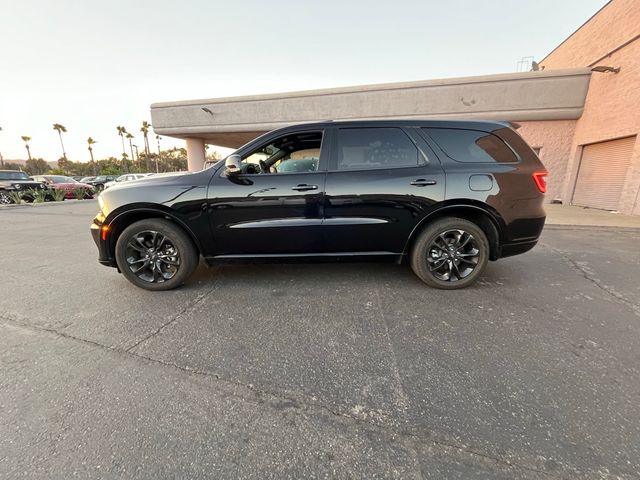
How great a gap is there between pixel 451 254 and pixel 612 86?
10.3 meters

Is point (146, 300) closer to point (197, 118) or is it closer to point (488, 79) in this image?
point (488, 79)

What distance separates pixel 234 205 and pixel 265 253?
0.64 m

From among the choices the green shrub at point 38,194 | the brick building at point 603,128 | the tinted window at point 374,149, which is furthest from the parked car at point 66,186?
the brick building at point 603,128

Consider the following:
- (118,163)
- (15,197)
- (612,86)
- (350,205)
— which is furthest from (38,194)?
(118,163)

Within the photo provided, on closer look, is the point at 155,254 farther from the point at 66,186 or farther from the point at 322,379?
the point at 66,186

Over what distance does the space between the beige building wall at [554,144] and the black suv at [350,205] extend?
9845 millimetres

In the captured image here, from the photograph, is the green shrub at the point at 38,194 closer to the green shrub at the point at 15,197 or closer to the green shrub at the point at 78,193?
the green shrub at the point at 15,197

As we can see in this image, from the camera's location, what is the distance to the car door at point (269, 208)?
321 centimetres

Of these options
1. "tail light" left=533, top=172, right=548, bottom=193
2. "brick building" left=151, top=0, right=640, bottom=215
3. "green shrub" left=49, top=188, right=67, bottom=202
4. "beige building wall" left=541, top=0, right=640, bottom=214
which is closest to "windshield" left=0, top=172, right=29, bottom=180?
"green shrub" left=49, top=188, right=67, bottom=202

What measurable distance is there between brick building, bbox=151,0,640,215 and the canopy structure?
0.11 ft

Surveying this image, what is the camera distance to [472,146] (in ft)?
10.9

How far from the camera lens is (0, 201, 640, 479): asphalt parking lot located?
151cm

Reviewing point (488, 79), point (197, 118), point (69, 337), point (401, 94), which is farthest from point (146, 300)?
point (197, 118)

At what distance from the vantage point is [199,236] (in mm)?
3334
